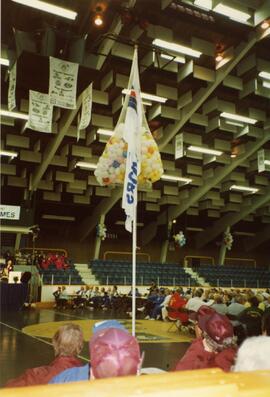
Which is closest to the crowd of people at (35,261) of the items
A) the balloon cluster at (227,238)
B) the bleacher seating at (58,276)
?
the bleacher seating at (58,276)

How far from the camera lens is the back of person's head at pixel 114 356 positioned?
122 cm

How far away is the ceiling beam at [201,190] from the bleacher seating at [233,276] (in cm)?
351

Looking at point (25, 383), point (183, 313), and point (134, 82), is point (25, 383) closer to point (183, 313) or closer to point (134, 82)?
point (134, 82)

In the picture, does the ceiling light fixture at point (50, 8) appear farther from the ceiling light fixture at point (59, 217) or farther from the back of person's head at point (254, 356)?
the ceiling light fixture at point (59, 217)

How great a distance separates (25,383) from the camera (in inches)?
89.8

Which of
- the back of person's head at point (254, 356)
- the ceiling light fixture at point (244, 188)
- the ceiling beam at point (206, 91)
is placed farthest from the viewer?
the ceiling light fixture at point (244, 188)

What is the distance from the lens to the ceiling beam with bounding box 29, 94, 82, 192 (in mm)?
12430

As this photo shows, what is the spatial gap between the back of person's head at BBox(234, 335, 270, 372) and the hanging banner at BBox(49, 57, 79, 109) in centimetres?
732

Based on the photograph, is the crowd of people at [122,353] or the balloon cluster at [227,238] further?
the balloon cluster at [227,238]

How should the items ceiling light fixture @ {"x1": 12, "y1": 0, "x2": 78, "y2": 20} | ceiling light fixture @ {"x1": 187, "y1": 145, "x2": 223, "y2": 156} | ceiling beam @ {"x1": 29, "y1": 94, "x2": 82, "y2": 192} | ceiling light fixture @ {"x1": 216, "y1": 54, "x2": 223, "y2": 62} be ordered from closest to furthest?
ceiling light fixture @ {"x1": 12, "y1": 0, "x2": 78, "y2": 20} < ceiling light fixture @ {"x1": 216, "y1": 54, "x2": 223, "y2": 62} < ceiling beam @ {"x1": 29, "y1": 94, "x2": 82, "y2": 192} < ceiling light fixture @ {"x1": 187, "y1": 145, "x2": 223, "y2": 156}

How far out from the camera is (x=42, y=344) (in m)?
7.32

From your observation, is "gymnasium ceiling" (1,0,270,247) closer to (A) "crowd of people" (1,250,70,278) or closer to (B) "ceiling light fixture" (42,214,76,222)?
(B) "ceiling light fixture" (42,214,76,222)

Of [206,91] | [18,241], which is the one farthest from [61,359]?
[18,241]

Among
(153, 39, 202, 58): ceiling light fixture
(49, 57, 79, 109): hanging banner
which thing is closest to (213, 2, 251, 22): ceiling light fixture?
(153, 39, 202, 58): ceiling light fixture
